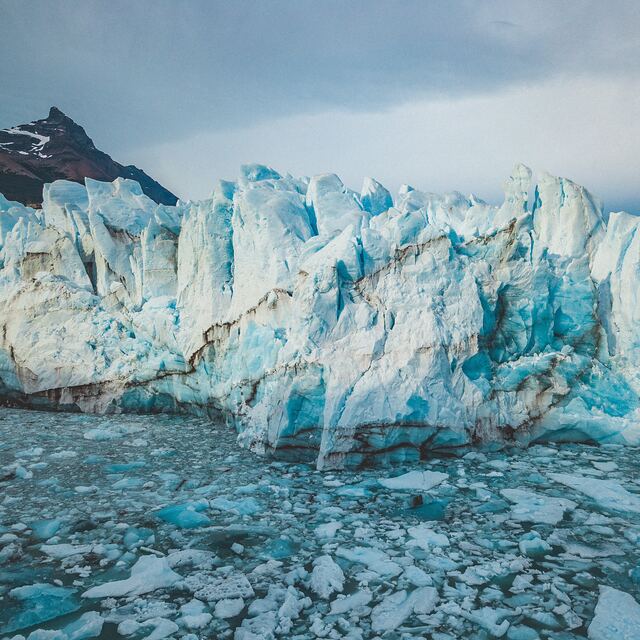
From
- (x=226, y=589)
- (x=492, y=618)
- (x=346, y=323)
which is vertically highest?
(x=346, y=323)

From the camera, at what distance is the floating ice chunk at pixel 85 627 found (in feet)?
8.33

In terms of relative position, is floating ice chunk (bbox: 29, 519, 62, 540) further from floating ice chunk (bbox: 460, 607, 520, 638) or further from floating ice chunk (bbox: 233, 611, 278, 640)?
floating ice chunk (bbox: 460, 607, 520, 638)

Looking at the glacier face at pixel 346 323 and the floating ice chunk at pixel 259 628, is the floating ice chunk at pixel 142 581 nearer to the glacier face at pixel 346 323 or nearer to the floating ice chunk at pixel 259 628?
the floating ice chunk at pixel 259 628

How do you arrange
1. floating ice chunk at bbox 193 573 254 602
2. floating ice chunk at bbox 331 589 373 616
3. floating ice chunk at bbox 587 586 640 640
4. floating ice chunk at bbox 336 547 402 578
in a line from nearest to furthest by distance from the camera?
floating ice chunk at bbox 587 586 640 640 < floating ice chunk at bbox 331 589 373 616 < floating ice chunk at bbox 193 573 254 602 < floating ice chunk at bbox 336 547 402 578

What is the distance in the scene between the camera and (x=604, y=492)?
4.20 metres

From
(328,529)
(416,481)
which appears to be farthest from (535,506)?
(328,529)

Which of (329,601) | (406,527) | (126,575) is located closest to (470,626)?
(329,601)

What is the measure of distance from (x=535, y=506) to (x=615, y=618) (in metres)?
1.41

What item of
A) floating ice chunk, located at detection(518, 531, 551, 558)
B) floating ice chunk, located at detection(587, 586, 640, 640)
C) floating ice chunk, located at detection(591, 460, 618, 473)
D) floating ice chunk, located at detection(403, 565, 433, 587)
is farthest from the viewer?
floating ice chunk, located at detection(591, 460, 618, 473)

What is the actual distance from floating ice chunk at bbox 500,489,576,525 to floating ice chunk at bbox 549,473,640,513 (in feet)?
0.86

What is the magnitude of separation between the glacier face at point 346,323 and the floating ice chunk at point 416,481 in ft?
1.38

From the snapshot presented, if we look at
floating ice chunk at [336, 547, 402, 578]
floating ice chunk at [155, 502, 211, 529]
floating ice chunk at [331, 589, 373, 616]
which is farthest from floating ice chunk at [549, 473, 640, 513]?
floating ice chunk at [155, 502, 211, 529]

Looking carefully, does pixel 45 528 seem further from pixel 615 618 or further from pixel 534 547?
pixel 615 618

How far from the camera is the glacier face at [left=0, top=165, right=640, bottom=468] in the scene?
5320mm
